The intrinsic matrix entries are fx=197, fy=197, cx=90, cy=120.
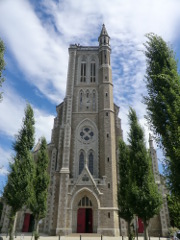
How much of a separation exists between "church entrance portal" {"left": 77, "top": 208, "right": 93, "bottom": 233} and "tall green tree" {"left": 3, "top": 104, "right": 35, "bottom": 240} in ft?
36.3

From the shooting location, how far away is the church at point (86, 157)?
24.1 m

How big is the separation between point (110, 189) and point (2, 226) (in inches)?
586

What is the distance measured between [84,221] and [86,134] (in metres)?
12.1

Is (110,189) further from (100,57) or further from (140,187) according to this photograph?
(100,57)

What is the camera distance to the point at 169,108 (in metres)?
9.96

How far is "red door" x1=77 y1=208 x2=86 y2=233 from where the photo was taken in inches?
964

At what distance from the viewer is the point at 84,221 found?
25.1 m

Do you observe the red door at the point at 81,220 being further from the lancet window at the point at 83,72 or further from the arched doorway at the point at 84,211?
the lancet window at the point at 83,72

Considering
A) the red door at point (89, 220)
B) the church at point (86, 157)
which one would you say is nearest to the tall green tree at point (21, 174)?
the church at point (86, 157)

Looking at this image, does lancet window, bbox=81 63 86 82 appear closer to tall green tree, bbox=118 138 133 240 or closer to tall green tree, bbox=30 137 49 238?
tall green tree, bbox=118 138 133 240

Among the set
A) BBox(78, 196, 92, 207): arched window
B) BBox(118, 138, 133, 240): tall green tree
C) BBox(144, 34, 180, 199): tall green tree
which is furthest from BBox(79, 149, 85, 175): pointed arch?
BBox(144, 34, 180, 199): tall green tree

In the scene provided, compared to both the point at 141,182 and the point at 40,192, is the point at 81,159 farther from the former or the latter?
the point at 141,182

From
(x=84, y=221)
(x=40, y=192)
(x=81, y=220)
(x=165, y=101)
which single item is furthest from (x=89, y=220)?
(x=165, y=101)

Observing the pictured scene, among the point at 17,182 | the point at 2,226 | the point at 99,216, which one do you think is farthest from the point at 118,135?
the point at 2,226
